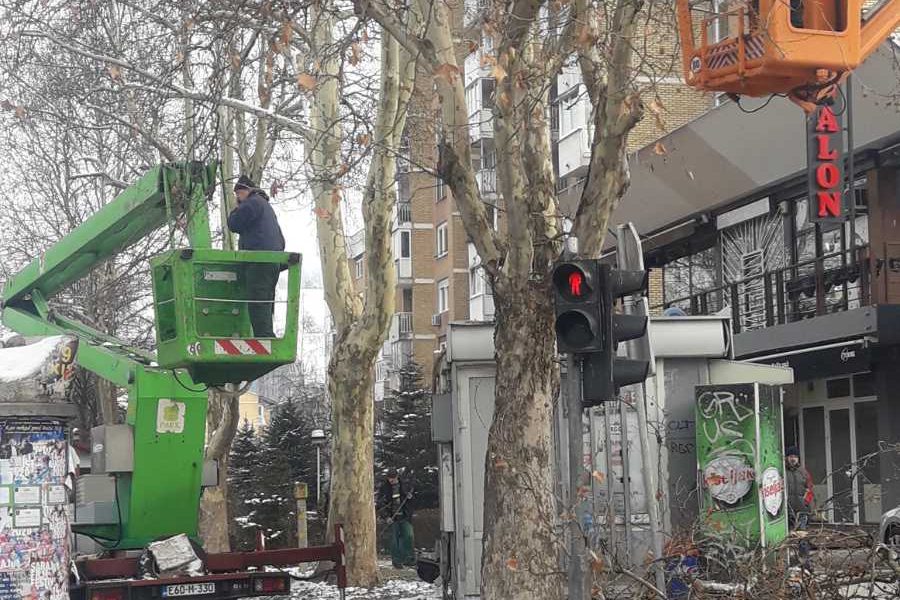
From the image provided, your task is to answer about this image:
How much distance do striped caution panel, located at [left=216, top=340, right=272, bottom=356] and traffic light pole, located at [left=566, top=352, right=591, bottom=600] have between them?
12.3 ft

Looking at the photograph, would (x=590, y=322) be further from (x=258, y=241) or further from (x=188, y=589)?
(x=188, y=589)

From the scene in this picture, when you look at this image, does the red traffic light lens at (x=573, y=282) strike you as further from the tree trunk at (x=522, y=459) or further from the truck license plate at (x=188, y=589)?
the truck license plate at (x=188, y=589)

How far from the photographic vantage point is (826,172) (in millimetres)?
22953

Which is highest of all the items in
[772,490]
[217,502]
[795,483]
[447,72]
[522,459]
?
[447,72]

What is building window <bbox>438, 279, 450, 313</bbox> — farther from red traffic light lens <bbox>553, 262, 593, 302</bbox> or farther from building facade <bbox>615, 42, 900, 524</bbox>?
red traffic light lens <bbox>553, 262, 593, 302</bbox>

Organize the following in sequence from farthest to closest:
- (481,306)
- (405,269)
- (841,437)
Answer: (405,269) < (481,306) < (841,437)

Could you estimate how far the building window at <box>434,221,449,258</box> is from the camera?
59.7m

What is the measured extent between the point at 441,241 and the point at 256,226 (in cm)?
4731

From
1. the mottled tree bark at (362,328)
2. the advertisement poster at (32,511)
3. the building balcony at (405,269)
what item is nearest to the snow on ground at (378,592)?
the mottled tree bark at (362,328)

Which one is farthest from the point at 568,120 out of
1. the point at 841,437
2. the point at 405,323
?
the point at 405,323

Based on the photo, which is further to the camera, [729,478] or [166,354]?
[729,478]

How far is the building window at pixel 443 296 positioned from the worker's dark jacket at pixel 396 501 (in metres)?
33.1

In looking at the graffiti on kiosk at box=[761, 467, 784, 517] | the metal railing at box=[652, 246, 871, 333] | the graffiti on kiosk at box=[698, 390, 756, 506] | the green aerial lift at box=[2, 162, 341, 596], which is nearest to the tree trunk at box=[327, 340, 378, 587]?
the green aerial lift at box=[2, 162, 341, 596]

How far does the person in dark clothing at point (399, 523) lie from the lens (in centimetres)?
2441
